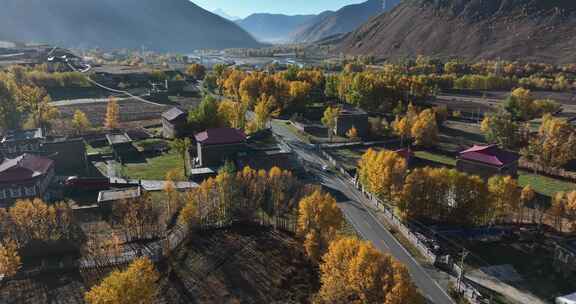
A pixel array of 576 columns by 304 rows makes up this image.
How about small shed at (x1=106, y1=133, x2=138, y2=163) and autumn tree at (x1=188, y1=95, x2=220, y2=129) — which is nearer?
small shed at (x1=106, y1=133, x2=138, y2=163)

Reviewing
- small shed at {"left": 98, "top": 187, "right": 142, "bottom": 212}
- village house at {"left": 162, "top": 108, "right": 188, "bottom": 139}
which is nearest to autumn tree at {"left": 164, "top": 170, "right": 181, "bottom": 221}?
small shed at {"left": 98, "top": 187, "right": 142, "bottom": 212}

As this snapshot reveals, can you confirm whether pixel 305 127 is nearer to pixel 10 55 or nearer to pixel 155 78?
pixel 155 78

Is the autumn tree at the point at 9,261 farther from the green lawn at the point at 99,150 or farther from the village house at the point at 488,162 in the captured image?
the village house at the point at 488,162

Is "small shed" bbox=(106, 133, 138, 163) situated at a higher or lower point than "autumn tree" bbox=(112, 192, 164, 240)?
higher

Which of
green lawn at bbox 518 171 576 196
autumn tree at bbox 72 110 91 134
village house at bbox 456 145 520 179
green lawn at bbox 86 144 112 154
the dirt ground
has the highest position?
autumn tree at bbox 72 110 91 134

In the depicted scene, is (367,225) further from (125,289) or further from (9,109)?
(9,109)

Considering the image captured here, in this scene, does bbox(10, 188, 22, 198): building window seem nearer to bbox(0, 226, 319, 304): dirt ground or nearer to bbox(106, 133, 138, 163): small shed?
bbox(0, 226, 319, 304): dirt ground
